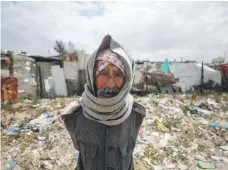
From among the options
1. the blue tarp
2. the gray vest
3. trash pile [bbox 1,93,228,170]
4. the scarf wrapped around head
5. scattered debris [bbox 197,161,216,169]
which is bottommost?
scattered debris [bbox 197,161,216,169]

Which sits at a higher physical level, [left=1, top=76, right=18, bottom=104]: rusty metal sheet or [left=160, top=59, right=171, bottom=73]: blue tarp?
[left=160, top=59, right=171, bottom=73]: blue tarp

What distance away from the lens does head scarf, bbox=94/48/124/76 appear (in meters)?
1.15

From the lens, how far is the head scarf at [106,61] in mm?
1154

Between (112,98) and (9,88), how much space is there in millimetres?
7392

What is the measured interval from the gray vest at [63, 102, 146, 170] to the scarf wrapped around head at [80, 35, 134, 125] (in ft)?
0.31

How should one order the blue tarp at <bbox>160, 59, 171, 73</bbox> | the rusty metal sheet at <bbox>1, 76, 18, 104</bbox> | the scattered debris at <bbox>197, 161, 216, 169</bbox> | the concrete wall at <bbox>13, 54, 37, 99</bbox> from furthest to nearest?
the blue tarp at <bbox>160, 59, 171, 73</bbox> < the concrete wall at <bbox>13, 54, 37, 99</bbox> < the rusty metal sheet at <bbox>1, 76, 18, 104</bbox> < the scattered debris at <bbox>197, 161, 216, 169</bbox>

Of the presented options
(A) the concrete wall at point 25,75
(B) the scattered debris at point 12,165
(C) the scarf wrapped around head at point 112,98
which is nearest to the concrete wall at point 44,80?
(A) the concrete wall at point 25,75

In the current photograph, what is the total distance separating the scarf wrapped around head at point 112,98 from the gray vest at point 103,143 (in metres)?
0.09

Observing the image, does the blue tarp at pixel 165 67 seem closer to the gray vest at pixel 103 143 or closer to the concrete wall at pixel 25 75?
the concrete wall at pixel 25 75

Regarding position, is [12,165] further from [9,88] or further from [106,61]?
[9,88]

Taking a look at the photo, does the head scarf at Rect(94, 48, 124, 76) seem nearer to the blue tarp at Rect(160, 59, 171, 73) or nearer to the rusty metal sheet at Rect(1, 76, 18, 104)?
the rusty metal sheet at Rect(1, 76, 18, 104)

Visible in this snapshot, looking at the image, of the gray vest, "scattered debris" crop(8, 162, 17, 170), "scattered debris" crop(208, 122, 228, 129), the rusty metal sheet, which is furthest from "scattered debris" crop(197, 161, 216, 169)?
the rusty metal sheet

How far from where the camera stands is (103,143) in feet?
4.14

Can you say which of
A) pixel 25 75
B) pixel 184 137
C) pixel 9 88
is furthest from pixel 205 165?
pixel 25 75
